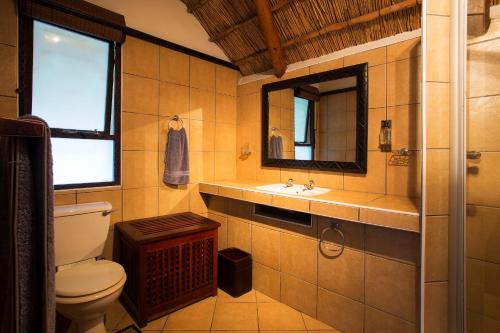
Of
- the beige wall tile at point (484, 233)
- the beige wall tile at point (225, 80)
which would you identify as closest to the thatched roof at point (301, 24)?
the beige wall tile at point (225, 80)

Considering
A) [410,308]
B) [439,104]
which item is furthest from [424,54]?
[410,308]

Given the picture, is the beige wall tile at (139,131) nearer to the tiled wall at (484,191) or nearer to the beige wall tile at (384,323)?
the beige wall tile at (384,323)

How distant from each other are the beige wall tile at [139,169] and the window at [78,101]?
0.23 ft

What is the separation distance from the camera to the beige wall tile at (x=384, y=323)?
1605 millimetres

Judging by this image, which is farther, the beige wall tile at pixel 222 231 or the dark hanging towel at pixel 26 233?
the beige wall tile at pixel 222 231

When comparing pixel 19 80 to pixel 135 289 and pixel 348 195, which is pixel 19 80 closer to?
pixel 135 289

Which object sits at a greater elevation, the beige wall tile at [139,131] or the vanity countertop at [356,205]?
the beige wall tile at [139,131]

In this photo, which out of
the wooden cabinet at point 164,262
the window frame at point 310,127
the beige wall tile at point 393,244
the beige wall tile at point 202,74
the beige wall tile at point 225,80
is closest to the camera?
the beige wall tile at point 393,244

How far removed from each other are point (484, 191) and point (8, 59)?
9.94ft

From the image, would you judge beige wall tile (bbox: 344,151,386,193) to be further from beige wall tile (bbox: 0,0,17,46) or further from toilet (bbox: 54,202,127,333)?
beige wall tile (bbox: 0,0,17,46)

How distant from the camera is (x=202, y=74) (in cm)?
277

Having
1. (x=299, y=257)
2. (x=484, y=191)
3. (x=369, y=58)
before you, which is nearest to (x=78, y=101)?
(x=299, y=257)

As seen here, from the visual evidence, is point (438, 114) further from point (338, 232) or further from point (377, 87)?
point (338, 232)

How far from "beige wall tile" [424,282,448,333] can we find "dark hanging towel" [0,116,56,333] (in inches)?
64.1
